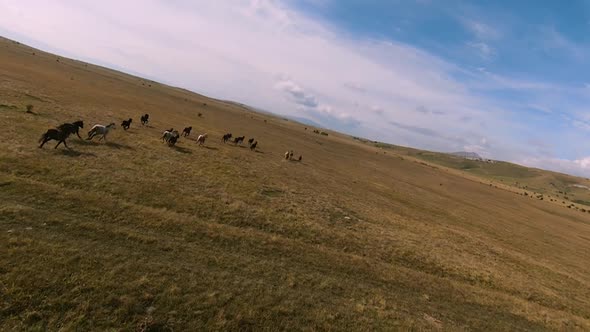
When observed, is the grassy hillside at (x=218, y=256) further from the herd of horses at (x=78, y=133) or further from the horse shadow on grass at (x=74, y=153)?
the herd of horses at (x=78, y=133)

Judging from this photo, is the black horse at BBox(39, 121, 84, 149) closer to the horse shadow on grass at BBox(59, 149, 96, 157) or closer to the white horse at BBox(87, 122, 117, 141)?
the horse shadow on grass at BBox(59, 149, 96, 157)

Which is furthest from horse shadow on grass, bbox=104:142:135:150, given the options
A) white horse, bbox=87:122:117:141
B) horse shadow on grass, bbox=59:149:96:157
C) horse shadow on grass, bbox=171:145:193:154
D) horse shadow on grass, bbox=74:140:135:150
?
horse shadow on grass, bbox=171:145:193:154

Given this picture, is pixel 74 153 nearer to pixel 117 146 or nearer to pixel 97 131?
pixel 117 146

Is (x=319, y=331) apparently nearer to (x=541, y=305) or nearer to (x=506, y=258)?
(x=541, y=305)

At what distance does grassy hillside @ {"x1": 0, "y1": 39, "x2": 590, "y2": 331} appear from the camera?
10727mm

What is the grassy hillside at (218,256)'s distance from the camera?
10.7 meters

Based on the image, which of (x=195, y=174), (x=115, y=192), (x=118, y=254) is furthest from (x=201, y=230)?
(x=195, y=174)

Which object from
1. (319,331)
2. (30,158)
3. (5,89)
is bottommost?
(319,331)

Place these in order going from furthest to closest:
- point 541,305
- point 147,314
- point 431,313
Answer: point 541,305, point 431,313, point 147,314

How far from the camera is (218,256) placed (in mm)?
A: 14938

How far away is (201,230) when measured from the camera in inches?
665

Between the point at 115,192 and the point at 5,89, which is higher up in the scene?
the point at 5,89

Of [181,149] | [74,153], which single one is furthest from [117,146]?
[181,149]

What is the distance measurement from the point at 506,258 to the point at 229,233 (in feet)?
86.1
